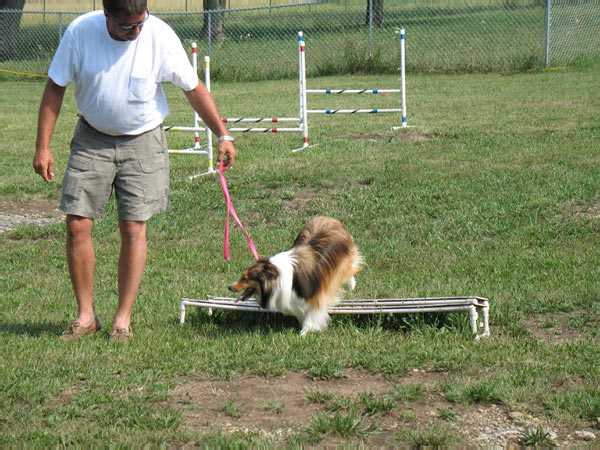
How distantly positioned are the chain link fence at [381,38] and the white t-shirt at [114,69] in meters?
14.7

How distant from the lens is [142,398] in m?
3.79

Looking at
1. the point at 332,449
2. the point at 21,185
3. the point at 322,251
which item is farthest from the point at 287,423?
the point at 21,185

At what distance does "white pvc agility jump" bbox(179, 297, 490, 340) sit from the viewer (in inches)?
180

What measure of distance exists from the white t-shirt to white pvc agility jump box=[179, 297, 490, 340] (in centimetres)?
125

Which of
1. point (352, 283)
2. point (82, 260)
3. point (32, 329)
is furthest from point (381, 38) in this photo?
point (82, 260)

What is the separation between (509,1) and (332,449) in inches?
1032

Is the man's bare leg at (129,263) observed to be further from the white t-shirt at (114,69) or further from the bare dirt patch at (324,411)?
the bare dirt patch at (324,411)

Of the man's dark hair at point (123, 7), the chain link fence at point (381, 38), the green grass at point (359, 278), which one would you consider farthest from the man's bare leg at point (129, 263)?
the chain link fence at point (381, 38)

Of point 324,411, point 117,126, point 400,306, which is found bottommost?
point 324,411

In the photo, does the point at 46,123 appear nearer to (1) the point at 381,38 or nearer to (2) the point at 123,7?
(2) the point at 123,7

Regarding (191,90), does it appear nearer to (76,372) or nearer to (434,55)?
(76,372)

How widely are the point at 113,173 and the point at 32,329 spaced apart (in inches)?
50.6

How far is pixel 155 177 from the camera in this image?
462 centimetres

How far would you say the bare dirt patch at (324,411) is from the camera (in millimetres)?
3357
